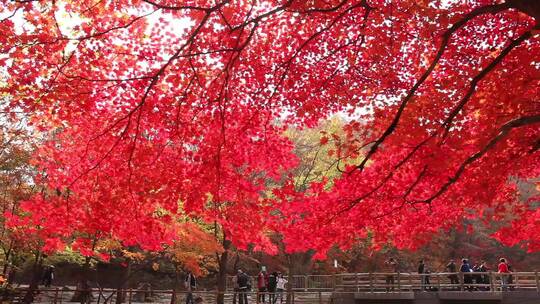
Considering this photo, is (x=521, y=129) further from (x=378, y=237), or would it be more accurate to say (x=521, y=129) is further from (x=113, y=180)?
(x=113, y=180)

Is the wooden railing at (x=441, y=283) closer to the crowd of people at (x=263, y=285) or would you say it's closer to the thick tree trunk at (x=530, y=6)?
the crowd of people at (x=263, y=285)

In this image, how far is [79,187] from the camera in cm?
1186

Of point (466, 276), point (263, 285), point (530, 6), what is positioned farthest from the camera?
point (263, 285)

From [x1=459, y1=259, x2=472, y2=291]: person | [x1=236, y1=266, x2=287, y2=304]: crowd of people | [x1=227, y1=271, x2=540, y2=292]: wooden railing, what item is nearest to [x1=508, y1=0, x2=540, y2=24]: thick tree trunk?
[x1=227, y1=271, x2=540, y2=292]: wooden railing

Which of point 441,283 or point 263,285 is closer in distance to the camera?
point 441,283

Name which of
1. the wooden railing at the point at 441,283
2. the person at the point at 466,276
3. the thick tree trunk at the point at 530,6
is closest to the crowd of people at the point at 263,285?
the wooden railing at the point at 441,283

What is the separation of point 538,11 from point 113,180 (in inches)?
375

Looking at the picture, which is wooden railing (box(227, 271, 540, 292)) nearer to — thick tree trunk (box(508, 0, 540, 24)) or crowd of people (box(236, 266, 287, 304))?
crowd of people (box(236, 266, 287, 304))

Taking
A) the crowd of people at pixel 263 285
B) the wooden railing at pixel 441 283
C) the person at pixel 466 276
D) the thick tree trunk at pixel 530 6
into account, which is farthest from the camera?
the crowd of people at pixel 263 285

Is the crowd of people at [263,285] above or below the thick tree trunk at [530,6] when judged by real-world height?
below

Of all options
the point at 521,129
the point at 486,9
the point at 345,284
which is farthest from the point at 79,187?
the point at 345,284

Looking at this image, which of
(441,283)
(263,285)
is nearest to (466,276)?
(441,283)

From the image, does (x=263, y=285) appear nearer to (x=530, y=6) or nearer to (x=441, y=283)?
(x=441, y=283)

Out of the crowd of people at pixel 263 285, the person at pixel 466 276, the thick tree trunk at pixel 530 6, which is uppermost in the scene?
the thick tree trunk at pixel 530 6
